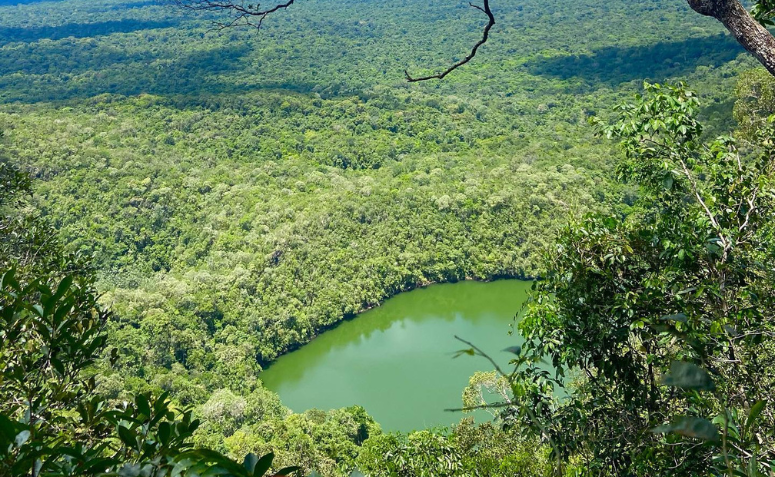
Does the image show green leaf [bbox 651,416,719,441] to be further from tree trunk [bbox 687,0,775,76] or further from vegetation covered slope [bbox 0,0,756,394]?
vegetation covered slope [bbox 0,0,756,394]

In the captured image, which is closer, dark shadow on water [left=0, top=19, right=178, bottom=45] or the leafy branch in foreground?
the leafy branch in foreground

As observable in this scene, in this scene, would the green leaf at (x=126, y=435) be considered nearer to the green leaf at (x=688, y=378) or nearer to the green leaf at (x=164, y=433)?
the green leaf at (x=164, y=433)

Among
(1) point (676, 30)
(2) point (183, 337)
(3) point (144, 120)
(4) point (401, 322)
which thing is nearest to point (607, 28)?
(1) point (676, 30)

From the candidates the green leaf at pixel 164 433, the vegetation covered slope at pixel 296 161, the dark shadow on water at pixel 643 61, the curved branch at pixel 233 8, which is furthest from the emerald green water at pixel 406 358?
the dark shadow on water at pixel 643 61

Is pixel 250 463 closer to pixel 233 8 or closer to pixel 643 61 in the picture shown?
pixel 233 8

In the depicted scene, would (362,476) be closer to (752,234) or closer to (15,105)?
(752,234)

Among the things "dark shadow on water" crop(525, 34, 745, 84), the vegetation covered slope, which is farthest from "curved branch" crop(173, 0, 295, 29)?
"dark shadow on water" crop(525, 34, 745, 84)
